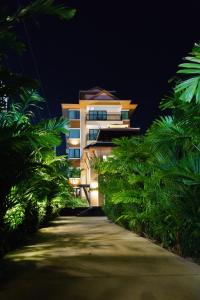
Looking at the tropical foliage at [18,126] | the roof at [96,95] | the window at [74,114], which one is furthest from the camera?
the window at [74,114]

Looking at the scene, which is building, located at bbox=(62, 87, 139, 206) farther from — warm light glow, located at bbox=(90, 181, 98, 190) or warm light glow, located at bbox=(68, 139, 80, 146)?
warm light glow, located at bbox=(90, 181, 98, 190)

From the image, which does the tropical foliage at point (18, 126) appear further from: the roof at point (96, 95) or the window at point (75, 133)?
the window at point (75, 133)

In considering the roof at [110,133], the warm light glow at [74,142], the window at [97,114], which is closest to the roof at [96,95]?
the window at [97,114]

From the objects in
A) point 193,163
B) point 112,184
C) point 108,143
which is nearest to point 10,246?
point 193,163

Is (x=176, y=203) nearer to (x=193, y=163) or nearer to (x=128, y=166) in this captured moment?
(x=193, y=163)

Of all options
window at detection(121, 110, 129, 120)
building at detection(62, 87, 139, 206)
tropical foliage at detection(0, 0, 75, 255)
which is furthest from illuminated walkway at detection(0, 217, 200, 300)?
window at detection(121, 110, 129, 120)

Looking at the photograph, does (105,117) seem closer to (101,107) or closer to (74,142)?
(101,107)

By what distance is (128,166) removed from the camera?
1177 centimetres

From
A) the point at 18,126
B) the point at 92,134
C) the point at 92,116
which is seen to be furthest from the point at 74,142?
the point at 18,126

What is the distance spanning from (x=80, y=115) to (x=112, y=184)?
4022 cm

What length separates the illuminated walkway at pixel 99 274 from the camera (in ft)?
16.1

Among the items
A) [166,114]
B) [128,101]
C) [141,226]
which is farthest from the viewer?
[128,101]

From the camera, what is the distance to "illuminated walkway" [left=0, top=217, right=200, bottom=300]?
4.89 meters

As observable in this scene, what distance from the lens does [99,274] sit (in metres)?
5.99
